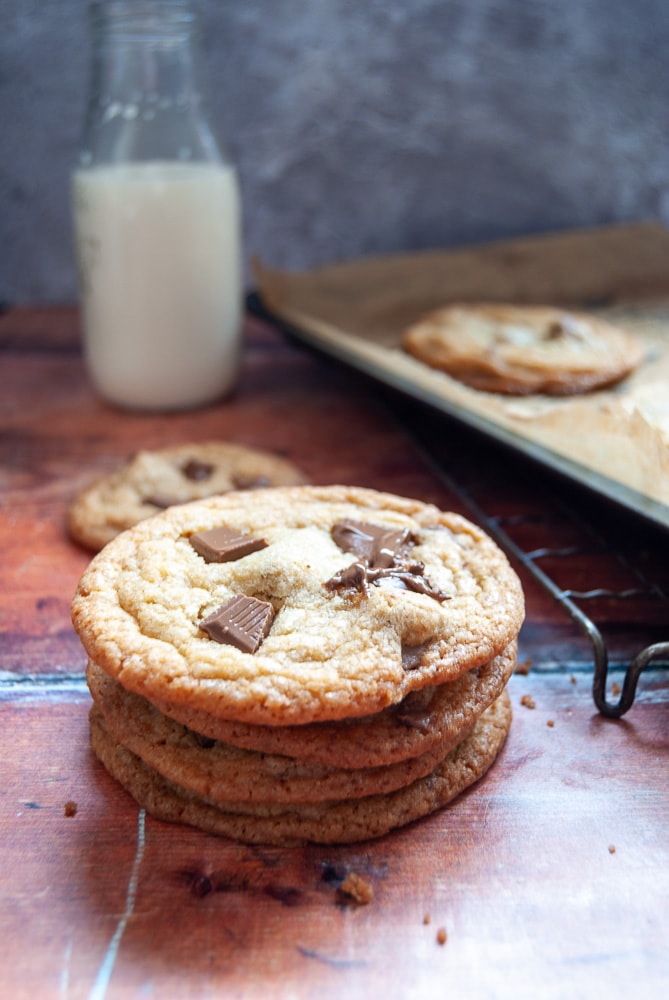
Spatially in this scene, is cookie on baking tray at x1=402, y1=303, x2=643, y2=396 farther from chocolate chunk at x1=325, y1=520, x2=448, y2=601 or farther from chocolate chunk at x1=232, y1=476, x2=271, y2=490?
chocolate chunk at x1=325, y1=520, x2=448, y2=601

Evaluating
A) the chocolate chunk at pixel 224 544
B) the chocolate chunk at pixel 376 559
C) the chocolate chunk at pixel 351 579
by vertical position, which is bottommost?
the chocolate chunk at pixel 224 544

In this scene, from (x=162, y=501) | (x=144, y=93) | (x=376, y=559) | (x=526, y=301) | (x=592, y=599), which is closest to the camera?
(x=376, y=559)

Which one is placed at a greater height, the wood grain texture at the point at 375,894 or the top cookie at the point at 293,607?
the top cookie at the point at 293,607

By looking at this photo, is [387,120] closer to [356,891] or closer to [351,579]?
[351,579]

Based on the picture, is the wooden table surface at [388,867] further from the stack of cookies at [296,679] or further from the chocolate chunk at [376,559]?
the chocolate chunk at [376,559]

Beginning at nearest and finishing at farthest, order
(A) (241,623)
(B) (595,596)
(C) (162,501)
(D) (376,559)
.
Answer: (A) (241,623) < (D) (376,559) < (B) (595,596) < (C) (162,501)

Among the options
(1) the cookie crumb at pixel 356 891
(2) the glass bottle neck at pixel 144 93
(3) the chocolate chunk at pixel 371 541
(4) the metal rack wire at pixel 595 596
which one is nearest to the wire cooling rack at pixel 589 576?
(4) the metal rack wire at pixel 595 596

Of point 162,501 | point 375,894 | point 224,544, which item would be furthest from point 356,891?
point 162,501
